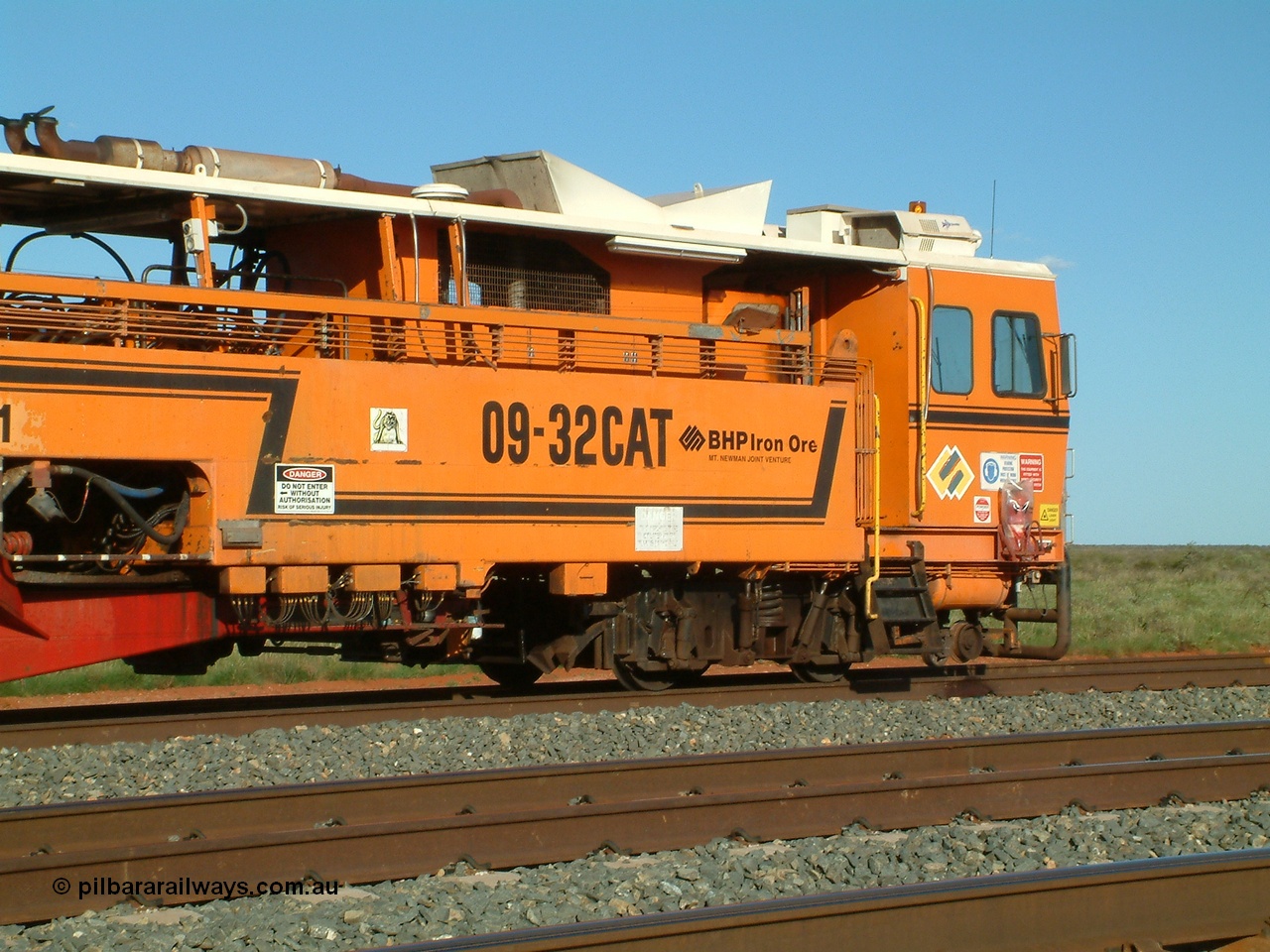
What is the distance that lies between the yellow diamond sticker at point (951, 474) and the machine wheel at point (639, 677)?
115 inches

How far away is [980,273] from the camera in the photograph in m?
12.3

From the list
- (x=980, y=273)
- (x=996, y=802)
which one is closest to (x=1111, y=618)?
(x=980, y=273)

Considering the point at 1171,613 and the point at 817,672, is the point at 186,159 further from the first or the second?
the point at 1171,613

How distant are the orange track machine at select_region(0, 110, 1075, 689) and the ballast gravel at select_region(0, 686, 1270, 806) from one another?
2.81 ft

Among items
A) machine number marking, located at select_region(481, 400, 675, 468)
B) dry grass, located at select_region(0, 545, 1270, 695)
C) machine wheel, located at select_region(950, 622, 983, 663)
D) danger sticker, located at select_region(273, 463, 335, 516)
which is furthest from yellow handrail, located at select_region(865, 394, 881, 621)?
dry grass, located at select_region(0, 545, 1270, 695)

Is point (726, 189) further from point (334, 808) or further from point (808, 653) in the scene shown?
point (334, 808)

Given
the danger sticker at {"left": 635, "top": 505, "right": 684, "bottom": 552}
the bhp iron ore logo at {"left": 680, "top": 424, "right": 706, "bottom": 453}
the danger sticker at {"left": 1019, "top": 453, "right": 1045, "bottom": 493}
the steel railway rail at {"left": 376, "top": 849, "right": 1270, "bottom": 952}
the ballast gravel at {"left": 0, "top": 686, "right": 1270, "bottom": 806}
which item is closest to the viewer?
the steel railway rail at {"left": 376, "top": 849, "right": 1270, "bottom": 952}

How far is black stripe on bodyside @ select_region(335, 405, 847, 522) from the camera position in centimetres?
931

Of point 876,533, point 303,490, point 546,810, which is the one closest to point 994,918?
point 546,810

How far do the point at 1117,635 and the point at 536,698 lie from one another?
41.7 ft

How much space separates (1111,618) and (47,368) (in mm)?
18735

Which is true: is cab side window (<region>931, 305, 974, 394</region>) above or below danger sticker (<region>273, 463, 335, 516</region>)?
above

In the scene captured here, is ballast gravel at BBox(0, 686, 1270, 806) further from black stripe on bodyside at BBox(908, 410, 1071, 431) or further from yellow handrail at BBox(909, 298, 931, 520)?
black stripe on bodyside at BBox(908, 410, 1071, 431)

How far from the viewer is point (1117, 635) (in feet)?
66.1
